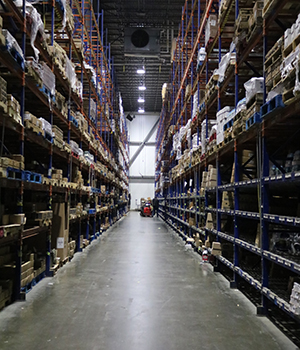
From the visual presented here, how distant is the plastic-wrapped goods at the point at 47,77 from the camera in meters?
6.00

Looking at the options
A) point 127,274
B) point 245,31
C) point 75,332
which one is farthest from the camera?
point 127,274

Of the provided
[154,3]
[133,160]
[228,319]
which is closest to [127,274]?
[228,319]

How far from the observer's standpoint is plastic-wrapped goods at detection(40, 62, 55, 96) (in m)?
6.00

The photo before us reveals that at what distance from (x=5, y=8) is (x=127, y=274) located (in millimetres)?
5105

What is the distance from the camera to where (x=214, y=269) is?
23.6 ft

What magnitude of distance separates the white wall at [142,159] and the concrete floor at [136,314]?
31630 mm

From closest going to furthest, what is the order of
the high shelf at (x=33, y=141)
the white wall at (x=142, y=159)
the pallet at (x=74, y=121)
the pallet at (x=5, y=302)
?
the pallet at (x=5, y=302), the high shelf at (x=33, y=141), the pallet at (x=74, y=121), the white wall at (x=142, y=159)

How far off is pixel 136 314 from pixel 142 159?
34.6 meters

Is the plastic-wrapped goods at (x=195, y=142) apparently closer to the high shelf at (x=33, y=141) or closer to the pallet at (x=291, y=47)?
the high shelf at (x=33, y=141)

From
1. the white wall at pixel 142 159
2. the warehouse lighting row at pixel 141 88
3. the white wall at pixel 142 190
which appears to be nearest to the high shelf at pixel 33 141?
the warehouse lighting row at pixel 141 88

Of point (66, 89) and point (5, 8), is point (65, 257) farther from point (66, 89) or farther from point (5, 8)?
point (5, 8)

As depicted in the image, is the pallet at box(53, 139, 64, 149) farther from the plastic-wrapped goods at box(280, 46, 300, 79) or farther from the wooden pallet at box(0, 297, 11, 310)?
the plastic-wrapped goods at box(280, 46, 300, 79)

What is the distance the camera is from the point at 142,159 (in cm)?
3891

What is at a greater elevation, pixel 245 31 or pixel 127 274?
pixel 245 31
